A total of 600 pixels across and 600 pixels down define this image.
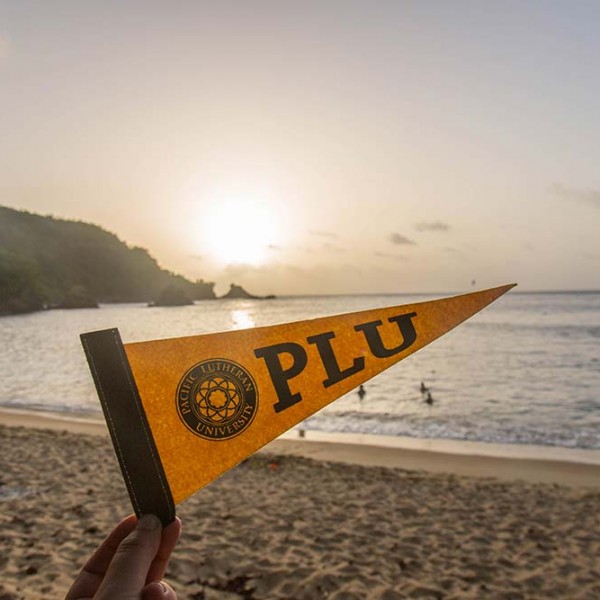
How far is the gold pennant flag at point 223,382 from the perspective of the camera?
163cm

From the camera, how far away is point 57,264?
166m

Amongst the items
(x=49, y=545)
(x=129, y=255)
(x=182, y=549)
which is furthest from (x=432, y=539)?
(x=129, y=255)

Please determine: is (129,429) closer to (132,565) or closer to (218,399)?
(218,399)

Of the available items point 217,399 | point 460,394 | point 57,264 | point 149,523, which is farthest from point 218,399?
point 57,264

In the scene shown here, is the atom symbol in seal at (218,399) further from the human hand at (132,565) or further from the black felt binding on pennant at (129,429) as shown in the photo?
the human hand at (132,565)

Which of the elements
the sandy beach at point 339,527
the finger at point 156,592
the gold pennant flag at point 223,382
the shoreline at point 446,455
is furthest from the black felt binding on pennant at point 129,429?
the shoreline at point 446,455

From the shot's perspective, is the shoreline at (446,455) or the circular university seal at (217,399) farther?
the shoreline at (446,455)

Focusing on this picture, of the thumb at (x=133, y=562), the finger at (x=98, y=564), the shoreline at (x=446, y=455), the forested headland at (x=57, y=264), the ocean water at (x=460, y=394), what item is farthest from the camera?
the forested headland at (x=57, y=264)

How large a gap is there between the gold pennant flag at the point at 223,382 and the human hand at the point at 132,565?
2.9 inches

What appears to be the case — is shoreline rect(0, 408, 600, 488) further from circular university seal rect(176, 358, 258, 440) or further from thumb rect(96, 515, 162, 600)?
thumb rect(96, 515, 162, 600)

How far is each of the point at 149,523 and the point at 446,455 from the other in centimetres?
1177

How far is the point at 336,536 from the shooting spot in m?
6.90

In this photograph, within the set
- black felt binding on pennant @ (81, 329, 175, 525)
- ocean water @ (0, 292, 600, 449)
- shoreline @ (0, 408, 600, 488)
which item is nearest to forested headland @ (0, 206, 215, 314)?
ocean water @ (0, 292, 600, 449)

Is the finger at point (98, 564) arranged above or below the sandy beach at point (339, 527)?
above
